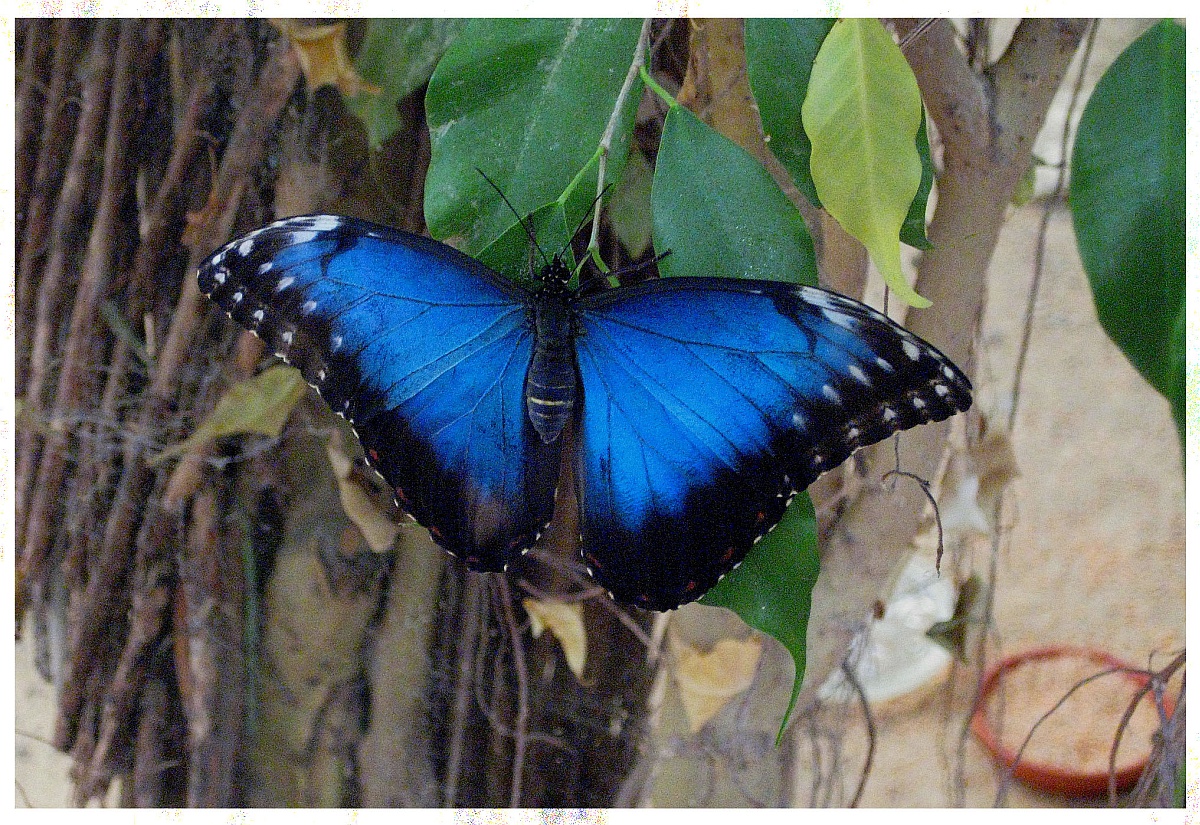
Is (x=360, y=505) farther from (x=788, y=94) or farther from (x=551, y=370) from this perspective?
(x=788, y=94)

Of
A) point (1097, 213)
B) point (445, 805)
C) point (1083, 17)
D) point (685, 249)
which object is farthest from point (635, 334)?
point (445, 805)

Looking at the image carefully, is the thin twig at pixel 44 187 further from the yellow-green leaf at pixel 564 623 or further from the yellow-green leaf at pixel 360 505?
the yellow-green leaf at pixel 564 623

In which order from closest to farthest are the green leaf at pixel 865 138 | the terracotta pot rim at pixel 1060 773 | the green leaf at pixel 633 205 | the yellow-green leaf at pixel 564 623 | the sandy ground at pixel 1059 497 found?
the green leaf at pixel 865 138
the green leaf at pixel 633 205
the yellow-green leaf at pixel 564 623
the terracotta pot rim at pixel 1060 773
the sandy ground at pixel 1059 497

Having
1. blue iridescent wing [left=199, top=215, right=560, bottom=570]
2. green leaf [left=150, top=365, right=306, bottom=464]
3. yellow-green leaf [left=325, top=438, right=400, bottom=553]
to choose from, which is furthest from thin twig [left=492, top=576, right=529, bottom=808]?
blue iridescent wing [left=199, top=215, right=560, bottom=570]

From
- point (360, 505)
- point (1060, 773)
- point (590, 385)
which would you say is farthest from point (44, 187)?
point (1060, 773)

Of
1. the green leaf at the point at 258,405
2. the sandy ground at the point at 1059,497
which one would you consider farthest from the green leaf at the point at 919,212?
the sandy ground at the point at 1059,497

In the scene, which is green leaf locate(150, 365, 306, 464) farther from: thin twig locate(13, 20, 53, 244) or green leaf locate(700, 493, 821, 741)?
green leaf locate(700, 493, 821, 741)
